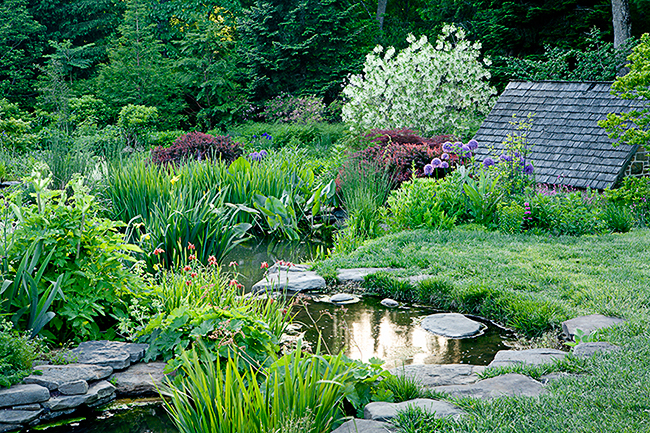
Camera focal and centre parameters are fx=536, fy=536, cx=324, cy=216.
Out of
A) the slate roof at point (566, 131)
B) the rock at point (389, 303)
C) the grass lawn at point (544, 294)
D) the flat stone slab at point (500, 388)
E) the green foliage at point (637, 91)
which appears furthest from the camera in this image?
the slate roof at point (566, 131)

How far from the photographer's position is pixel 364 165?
7.72 meters

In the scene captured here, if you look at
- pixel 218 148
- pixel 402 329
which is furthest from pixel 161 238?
pixel 218 148

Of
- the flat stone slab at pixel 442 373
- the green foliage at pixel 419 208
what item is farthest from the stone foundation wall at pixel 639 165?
the flat stone slab at pixel 442 373

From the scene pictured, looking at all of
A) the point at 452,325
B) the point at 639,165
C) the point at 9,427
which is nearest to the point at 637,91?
the point at 639,165

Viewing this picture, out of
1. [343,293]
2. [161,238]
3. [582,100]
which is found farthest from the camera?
[582,100]

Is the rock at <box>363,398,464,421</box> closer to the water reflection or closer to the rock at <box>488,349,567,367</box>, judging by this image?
the water reflection

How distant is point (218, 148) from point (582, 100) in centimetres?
657

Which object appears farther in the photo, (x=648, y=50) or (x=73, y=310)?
(x=648, y=50)

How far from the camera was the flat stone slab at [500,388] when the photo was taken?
103 inches

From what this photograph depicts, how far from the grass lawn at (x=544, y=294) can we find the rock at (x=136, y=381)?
4.97 ft

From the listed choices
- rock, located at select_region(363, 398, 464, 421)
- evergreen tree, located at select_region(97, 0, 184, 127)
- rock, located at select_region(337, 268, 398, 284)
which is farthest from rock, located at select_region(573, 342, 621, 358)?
evergreen tree, located at select_region(97, 0, 184, 127)

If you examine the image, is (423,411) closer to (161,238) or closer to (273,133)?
(161,238)

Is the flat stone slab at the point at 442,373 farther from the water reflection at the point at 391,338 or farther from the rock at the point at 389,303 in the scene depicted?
the rock at the point at 389,303

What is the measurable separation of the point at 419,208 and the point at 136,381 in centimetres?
447
